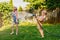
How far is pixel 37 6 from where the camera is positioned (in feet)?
69.4

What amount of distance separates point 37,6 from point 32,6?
379mm

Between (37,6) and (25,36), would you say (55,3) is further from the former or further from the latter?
(25,36)

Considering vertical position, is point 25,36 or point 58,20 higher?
point 25,36

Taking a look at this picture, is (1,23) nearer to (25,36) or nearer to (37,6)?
(37,6)

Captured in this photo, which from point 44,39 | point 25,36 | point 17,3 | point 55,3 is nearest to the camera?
point 44,39

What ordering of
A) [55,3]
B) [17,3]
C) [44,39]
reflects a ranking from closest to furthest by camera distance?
[44,39] → [55,3] → [17,3]

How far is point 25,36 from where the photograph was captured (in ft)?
42.4

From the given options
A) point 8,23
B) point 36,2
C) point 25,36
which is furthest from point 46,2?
point 25,36

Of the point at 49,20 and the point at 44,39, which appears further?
the point at 49,20

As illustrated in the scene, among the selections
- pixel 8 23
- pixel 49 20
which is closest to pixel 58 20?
pixel 49 20

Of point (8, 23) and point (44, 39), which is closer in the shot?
point (44, 39)

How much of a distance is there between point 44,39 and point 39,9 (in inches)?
406

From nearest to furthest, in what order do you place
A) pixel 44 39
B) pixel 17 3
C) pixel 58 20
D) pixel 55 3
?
pixel 44 39 < pixel 55 3 < pixel 58 20 < pixel 17 3

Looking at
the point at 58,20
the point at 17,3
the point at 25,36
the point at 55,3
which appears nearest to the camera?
the point at 25,36
